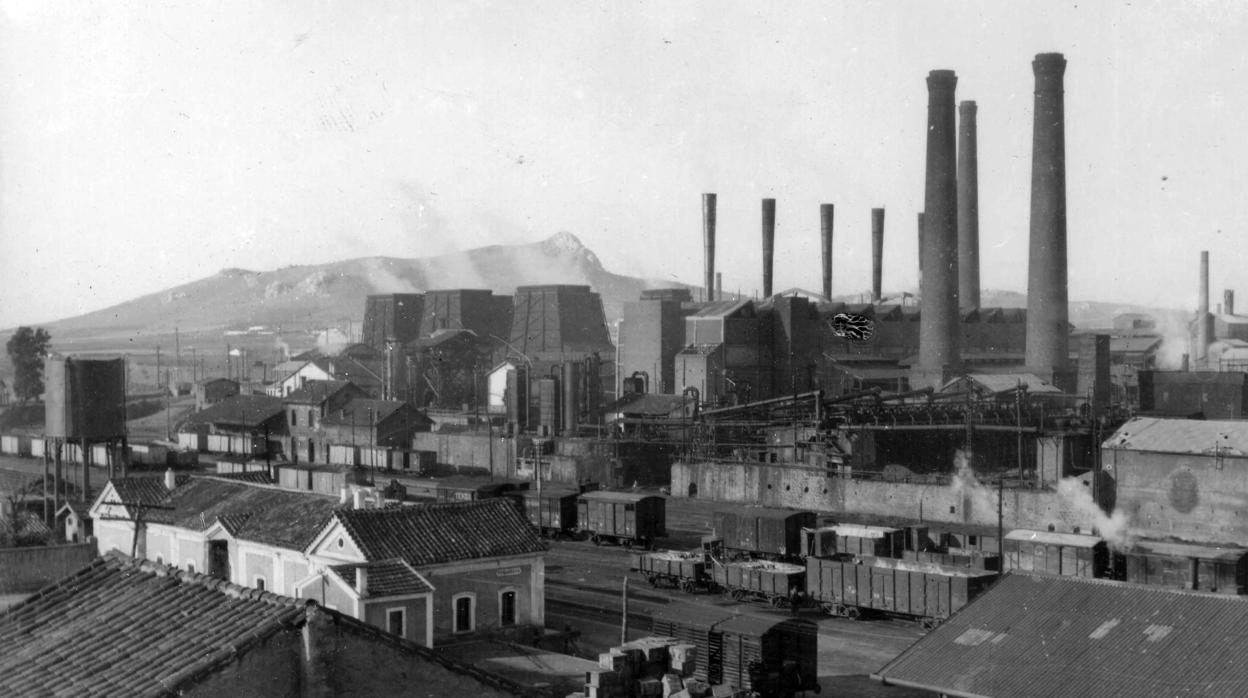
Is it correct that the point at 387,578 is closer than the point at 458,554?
Yes

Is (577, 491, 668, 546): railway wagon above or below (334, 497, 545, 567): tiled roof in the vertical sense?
below

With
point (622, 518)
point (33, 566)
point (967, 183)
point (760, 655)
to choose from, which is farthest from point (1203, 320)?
point (33, 566)

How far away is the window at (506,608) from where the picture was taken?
2592cm

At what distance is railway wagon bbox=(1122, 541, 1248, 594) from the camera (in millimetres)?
28375

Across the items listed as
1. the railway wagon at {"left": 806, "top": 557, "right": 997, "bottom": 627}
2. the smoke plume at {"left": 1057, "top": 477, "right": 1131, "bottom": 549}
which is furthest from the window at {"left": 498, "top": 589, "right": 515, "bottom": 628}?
the smoke plume at {"left": 1057, "top": 477, "right": 1131, "bottom": 549}

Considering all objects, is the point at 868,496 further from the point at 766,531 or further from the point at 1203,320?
the point at 1203,320

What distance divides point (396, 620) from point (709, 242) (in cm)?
6610

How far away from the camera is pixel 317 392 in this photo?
7106 centimetres

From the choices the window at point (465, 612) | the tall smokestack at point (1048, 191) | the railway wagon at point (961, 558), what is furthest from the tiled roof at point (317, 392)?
the window at point (465, 612)

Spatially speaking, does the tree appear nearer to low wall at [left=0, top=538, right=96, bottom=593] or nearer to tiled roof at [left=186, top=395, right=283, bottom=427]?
tiled roof at [left=186, top=395, right=283, bottom=427]

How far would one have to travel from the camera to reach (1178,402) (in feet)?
202

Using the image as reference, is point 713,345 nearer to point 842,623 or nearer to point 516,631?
point 842,623

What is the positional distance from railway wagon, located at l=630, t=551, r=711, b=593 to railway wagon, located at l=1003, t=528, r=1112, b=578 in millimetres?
8261

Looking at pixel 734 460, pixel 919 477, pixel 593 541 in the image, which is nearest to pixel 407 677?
pixel 593 541
